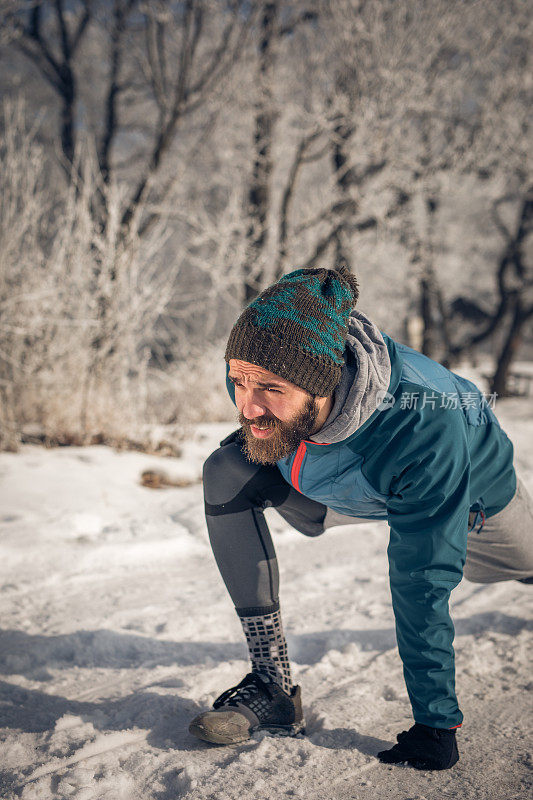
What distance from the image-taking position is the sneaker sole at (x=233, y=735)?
5.12 feet

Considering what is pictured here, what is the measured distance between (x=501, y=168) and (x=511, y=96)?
971 millimetres

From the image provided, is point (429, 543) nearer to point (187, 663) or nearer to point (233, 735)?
point (233, 735)

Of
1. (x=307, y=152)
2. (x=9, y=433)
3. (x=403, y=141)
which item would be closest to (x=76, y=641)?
(x=9, y=433)

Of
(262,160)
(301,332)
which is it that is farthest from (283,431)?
(262,160)

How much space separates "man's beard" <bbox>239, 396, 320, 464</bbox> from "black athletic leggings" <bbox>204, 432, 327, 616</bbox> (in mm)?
153

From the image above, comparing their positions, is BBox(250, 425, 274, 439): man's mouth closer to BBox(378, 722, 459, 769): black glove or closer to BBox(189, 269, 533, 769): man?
BBox(189, 269, 533, 769): man

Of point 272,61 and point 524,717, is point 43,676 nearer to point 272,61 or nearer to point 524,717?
point 524,717

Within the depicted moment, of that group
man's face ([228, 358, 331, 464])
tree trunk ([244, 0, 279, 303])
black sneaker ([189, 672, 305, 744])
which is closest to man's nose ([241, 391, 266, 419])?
man's face ([228, 358, 331, 464])

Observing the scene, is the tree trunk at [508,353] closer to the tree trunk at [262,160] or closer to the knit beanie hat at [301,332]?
the tree trunk at [262,160]

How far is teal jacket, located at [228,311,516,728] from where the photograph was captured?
1.40 m

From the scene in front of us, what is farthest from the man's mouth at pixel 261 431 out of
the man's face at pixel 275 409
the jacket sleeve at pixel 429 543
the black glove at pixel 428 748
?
the black glove at pixel 428 748

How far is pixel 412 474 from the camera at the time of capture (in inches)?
55.4

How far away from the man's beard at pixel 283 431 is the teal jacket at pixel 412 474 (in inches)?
1.8

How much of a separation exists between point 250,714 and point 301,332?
3.50ft
